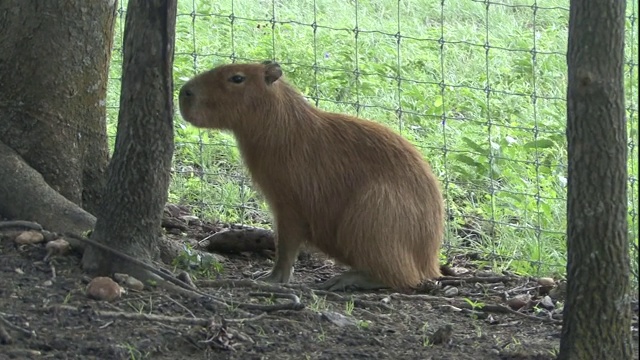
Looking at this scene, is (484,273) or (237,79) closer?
(237,79)

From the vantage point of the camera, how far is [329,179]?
5281mm

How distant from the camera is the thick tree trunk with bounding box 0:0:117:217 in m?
5.04

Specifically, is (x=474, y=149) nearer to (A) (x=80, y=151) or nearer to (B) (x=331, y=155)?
(B) (x=331, y=155)

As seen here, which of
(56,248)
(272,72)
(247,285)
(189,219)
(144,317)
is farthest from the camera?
(189,219)

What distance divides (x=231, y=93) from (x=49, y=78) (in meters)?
0.86

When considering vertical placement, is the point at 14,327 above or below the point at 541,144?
below

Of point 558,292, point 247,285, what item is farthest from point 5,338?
point 558,292

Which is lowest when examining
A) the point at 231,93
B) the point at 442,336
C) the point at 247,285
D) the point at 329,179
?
the point at 442,336

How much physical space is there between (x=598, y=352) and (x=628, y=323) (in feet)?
0.46

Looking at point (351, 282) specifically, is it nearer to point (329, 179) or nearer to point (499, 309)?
point (329, 179)

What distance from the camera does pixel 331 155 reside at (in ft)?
17.5

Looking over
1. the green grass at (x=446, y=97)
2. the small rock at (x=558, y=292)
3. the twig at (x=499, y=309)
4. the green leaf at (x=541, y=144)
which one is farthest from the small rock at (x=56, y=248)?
the green leaf at (x=541, y=144)

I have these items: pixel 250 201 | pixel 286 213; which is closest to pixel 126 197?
pixel 286 213

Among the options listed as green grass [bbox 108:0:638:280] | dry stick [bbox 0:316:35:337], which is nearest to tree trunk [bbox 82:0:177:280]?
dry stick [bbox 0:316:35:337]
